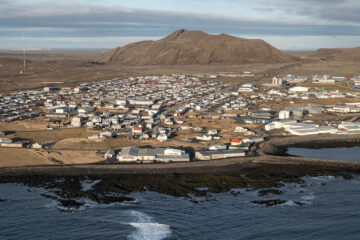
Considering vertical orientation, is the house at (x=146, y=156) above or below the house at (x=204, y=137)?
below

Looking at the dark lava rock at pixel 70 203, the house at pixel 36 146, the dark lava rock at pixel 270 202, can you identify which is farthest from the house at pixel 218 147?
the house at pixel 36 146

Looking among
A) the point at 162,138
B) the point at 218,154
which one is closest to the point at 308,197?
the point at 218,154

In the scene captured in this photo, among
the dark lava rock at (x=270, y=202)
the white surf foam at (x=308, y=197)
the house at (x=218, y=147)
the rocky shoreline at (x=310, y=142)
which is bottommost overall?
the dark lava rock at (x=270, y=202)

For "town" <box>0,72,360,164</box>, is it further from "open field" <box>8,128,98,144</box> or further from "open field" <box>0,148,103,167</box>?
"open field" <box>0,148,103,167</box>

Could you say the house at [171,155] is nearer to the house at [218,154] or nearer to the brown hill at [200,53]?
the house at [218,154]

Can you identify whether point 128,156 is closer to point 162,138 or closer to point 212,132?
point 162,138

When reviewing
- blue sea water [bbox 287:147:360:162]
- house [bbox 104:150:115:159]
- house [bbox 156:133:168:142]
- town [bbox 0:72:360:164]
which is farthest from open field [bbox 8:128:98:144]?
blue sea water [bbox 287:147:360:162]

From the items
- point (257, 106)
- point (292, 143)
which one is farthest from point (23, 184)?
point (257, 106)
